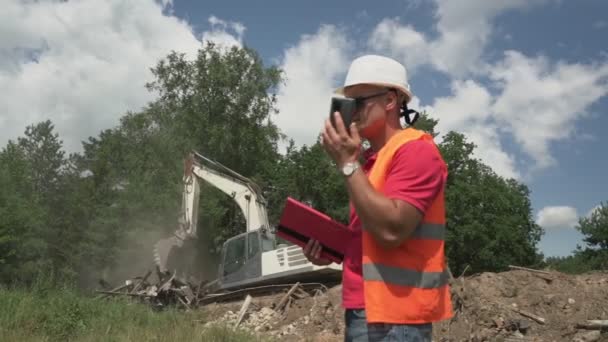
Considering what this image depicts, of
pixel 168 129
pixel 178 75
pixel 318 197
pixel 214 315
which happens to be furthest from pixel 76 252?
pixel 214 315

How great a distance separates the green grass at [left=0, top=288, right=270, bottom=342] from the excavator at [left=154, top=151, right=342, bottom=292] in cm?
454

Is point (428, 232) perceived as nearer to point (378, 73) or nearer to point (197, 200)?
point (378, 73)

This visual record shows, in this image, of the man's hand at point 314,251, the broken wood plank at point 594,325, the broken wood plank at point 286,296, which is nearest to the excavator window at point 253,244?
the broken wood plank at point 286,296

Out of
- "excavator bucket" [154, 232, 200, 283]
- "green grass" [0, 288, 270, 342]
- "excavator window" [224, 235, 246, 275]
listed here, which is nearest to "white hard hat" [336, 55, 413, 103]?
"green grass" [0, 288, 270, 342]

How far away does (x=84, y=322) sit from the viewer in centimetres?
813

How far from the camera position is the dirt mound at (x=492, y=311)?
10859 millimetres

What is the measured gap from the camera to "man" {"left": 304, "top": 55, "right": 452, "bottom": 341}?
6.44 ft

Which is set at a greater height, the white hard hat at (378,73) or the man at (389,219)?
the white hard hat at (378,73)

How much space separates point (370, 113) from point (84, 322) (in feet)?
23.3

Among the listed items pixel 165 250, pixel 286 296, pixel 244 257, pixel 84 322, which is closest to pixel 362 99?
pixel 84 322

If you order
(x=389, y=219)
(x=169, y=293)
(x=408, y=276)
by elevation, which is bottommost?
(x=408, y=276)

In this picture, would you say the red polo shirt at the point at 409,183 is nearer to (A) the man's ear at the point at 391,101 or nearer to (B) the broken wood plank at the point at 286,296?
(A) the man's ear at the point at 391,101

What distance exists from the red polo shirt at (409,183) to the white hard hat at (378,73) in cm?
27

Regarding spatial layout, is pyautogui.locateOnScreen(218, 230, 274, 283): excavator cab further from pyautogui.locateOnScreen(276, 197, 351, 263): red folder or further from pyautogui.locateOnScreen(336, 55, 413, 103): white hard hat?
pyautogui.locateOnScreen(336, 55, 413, 103): white hard hat
